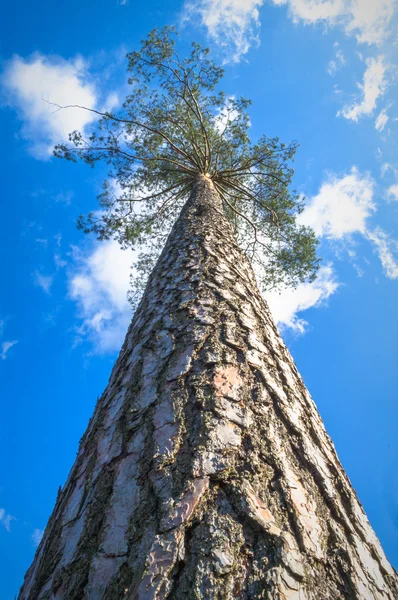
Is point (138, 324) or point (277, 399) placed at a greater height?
point (138, 324)

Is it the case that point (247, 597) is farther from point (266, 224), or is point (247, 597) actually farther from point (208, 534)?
point (266, 224)

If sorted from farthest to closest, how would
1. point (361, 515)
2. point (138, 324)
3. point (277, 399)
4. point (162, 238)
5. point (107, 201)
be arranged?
point (162, 238) → point (107, 201) → point (138, 324) → point (277, 399) → point (361, 515)

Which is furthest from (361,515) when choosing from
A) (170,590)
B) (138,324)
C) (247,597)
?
(138,324)

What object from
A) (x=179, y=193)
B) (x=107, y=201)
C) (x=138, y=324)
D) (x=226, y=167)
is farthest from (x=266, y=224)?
(x=138, y=324)

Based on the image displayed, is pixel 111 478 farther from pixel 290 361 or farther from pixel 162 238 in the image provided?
pixel 162 238

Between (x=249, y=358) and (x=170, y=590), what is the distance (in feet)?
3.02

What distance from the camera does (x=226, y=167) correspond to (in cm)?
770

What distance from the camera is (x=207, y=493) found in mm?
898

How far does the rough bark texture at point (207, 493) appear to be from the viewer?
771 mm

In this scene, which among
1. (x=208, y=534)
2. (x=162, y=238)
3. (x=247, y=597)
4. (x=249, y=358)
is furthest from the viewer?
(x=162, y=238)

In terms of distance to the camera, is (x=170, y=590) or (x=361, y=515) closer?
(x=170, y=590)

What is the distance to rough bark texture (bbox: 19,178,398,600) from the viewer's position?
0.77m

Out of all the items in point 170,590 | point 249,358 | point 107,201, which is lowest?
point 170,590

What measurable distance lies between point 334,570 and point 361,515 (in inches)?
15.6
